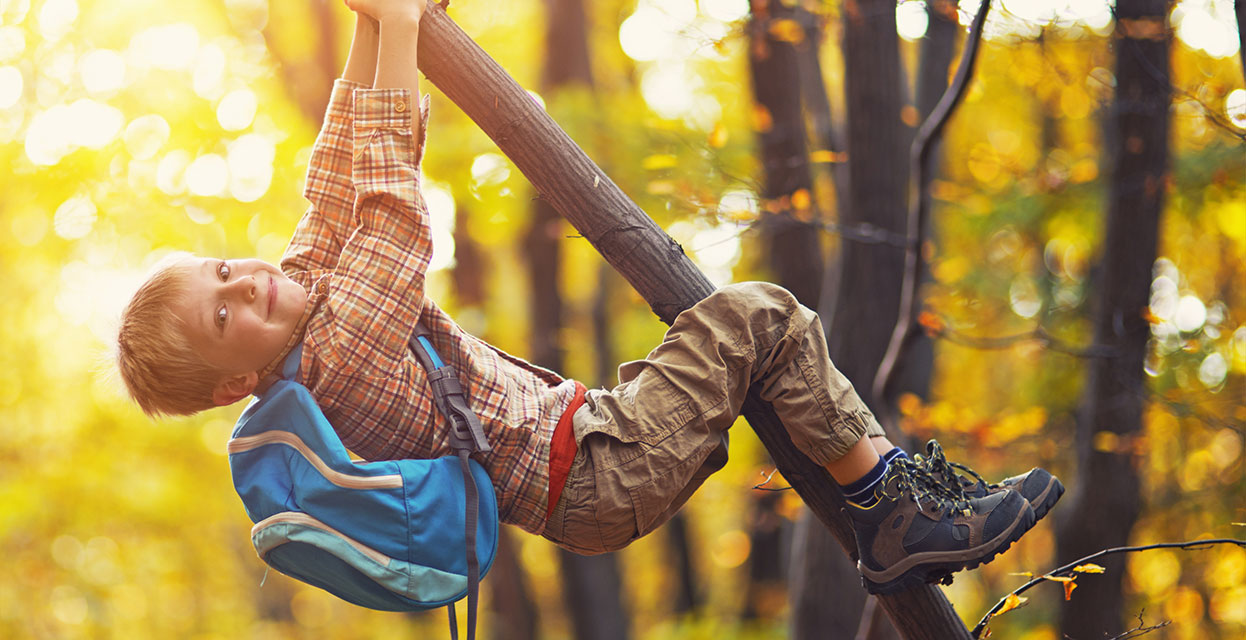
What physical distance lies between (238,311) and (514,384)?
0.68 meters

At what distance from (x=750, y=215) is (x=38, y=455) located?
10.5 meters

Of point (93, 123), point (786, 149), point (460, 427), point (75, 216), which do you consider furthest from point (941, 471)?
point (93, 123)

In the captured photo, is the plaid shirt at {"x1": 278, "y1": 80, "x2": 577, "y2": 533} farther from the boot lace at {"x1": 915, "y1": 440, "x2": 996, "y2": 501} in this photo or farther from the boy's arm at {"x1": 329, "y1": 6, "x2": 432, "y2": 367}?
the boot lace at {"x1": 915, "y1": 440, "x2": 996, "y2": 501}

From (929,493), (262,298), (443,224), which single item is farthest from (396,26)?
(443,224)

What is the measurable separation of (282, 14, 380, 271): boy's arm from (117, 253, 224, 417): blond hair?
292 mm

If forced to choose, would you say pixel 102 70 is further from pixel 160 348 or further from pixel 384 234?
pixel 384 234

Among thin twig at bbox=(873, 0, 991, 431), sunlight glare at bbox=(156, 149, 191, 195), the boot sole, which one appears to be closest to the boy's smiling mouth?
the boot sole

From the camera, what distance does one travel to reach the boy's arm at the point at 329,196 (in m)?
2.47

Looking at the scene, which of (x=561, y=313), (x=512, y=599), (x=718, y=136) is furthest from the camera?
(x=512, y=599)

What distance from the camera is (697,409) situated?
229cm

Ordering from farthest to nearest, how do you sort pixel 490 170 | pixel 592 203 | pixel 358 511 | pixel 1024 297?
pixel 1024 297
pixel 490 170
pixel 592 203
pixel 358 511

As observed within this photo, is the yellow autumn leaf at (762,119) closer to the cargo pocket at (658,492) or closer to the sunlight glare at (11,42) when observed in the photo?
the cargo pocket at (658,492)

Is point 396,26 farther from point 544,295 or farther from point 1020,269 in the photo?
point 1020,269

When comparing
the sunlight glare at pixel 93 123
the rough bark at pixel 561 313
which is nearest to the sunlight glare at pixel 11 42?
the sunlight glare at pixel 93 123
